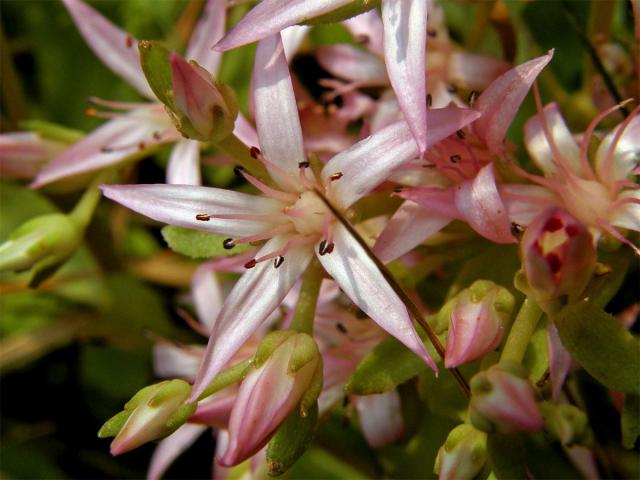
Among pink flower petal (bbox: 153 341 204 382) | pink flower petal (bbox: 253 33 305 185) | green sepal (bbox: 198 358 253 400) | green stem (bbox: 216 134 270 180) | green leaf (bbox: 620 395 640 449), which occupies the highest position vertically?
pink flower petal (bbox: 253 33 305 185)

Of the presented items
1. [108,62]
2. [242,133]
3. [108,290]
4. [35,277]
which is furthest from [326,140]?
[108,290]

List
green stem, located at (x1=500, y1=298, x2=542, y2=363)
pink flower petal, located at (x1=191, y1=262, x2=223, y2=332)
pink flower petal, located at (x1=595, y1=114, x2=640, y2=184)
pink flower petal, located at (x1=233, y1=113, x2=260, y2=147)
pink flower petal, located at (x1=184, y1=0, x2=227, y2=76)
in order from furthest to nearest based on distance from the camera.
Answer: pink flower petal, located at (x1=191, y1=262, x2=223, y2=332)
pink flower petal, located at (x1=184, y1=0, x2=227, y2=76)
pink flower petal, located at (x1=233, y1=113, x2=260, y2=147)
pink flower petal, located at (x1=595, y1=114, x2=640, y2=184)
green stem, located at (x1=500, y1=298, x2=542, y2=363)

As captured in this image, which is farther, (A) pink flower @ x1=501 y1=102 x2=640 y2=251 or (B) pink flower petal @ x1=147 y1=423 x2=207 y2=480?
(B) pink flower petal @ x1=147 y1=423 x2=207 y2=480

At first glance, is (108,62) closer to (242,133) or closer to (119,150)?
(119,150)

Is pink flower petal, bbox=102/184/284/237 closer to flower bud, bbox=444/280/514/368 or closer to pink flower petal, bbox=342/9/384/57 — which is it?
flower bud, bbox=444/280/514/368

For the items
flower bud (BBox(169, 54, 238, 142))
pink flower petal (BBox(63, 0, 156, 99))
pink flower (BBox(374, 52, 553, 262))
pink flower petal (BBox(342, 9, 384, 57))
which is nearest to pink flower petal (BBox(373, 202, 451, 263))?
pink flower (BBox(374, 52, 553, 262))

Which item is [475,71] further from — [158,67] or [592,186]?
[158,67]

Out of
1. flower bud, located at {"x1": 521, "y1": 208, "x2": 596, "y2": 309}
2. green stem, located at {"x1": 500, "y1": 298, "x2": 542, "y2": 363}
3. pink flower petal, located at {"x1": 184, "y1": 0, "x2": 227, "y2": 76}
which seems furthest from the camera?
pink flower petal, located at {"x1": 184, "y1": 0, "x2": 227, "y2": 76}
